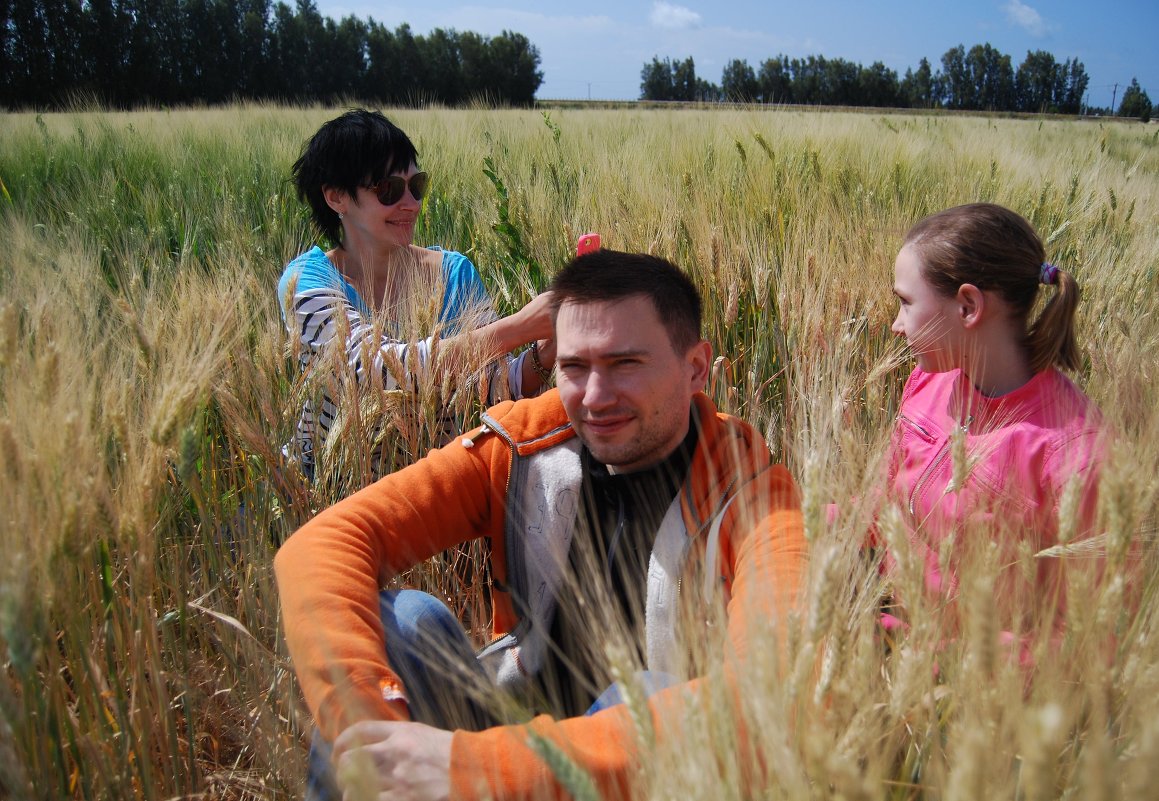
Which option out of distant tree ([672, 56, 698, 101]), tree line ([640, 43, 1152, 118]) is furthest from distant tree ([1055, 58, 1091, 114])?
distant tree ([672, 56, 698, 101])

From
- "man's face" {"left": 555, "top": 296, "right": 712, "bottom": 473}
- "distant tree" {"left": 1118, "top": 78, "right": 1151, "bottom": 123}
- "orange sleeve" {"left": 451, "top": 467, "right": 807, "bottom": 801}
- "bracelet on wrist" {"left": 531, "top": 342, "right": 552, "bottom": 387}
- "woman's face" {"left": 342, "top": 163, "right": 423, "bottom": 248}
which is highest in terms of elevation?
"distant tree" {"left": 1118, "top": 78, "right": 1151, "bottom": 123}

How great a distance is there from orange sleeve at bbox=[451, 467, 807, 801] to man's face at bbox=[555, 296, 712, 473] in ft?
0.89

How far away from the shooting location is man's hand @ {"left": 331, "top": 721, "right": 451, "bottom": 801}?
91cm

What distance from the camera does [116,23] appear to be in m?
25.2

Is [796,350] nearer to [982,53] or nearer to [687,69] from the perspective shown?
[687,69]

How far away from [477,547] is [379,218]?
1.24 meters

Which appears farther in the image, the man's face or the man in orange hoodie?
the man's face

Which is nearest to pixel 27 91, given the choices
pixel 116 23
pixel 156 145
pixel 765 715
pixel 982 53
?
pixel 116 23

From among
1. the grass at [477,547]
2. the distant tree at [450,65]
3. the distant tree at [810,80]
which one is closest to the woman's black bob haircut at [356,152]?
the grass at [477,547]

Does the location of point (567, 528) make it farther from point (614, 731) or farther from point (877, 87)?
point (877, 87)

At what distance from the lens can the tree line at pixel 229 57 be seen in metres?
22.5

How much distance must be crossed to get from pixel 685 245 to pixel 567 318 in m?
1.34

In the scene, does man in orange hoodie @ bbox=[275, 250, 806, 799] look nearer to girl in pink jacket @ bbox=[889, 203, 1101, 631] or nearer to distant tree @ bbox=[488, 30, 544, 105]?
girl in pink jacket @ bbox=[889, 203, 1101, 631]

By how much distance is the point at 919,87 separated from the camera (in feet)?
189
